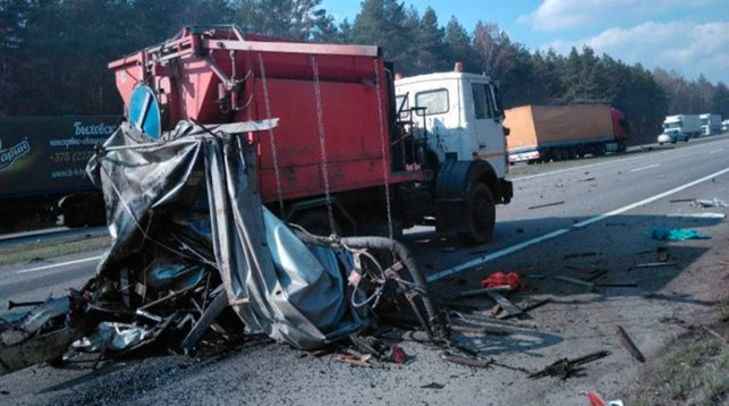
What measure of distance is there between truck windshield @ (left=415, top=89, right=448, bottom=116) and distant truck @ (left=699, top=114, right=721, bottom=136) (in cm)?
8106

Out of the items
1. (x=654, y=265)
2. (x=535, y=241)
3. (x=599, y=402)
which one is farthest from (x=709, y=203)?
(x=599, y=402)

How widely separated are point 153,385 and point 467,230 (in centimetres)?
632

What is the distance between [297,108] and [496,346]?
365 centimetres

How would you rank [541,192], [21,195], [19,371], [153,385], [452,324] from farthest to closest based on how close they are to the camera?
[21,195], [541,192], [452,324], [19,371], [153,385]

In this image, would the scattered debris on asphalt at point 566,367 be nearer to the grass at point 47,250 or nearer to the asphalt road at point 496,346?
the asphalt road at point 496,346

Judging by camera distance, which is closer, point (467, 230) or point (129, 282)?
point (129, 282)

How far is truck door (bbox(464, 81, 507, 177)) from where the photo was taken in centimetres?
1134

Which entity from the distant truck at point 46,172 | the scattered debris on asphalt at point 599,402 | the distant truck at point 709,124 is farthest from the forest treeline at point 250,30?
the scattered debris on asphalt at point 599,402

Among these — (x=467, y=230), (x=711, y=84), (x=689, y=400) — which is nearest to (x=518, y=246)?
(x=467, y=230)

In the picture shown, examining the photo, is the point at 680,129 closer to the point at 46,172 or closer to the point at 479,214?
the point at 46,172

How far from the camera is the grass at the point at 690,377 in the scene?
4.33 meters

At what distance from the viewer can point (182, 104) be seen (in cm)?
760

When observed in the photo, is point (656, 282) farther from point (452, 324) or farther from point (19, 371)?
point (19, 371)

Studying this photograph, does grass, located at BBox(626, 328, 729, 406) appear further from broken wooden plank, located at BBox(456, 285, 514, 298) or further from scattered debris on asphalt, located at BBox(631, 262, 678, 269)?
scattered debris on asphalt, located at BBox(631, 262, 678, 269)
